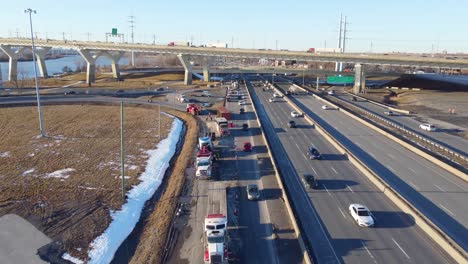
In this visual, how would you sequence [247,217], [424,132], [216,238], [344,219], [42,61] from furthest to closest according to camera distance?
[42,61] < [424,132] < [247,217] < [344,219] < [216,238]

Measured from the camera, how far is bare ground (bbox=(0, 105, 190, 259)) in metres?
23.7

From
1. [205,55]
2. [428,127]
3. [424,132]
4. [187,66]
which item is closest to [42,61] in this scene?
[187,66]

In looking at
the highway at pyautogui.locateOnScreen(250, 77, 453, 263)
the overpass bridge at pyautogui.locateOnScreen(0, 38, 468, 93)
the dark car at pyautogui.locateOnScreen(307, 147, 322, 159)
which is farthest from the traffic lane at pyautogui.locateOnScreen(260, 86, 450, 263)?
the overpass bridge at pyautogui.locateOnScreen(0, 38, 468, 93)

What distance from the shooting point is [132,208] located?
26.2 metres

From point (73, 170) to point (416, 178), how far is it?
31.2 m

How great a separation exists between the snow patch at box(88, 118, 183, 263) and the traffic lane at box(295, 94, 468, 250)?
20403 millimetres

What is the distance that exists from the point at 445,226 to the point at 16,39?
136 m

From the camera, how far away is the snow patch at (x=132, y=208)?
68.4ft

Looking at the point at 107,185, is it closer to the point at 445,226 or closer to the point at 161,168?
the point at 161,168

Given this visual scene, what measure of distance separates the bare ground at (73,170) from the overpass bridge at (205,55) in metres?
50.4

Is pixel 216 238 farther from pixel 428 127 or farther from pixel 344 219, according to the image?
pixel 428 127

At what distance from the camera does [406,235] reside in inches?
867

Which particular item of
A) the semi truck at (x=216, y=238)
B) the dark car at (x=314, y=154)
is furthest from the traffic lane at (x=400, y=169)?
the semi truck at (x=216, y=238)

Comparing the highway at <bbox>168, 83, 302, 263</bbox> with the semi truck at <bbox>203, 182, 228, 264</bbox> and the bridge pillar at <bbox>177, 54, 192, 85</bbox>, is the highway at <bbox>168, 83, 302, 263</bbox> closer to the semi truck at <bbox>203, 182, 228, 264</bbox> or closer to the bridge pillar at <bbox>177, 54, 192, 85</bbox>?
the semi truck at <bbox>203, 182, 228, 264</bbox>
